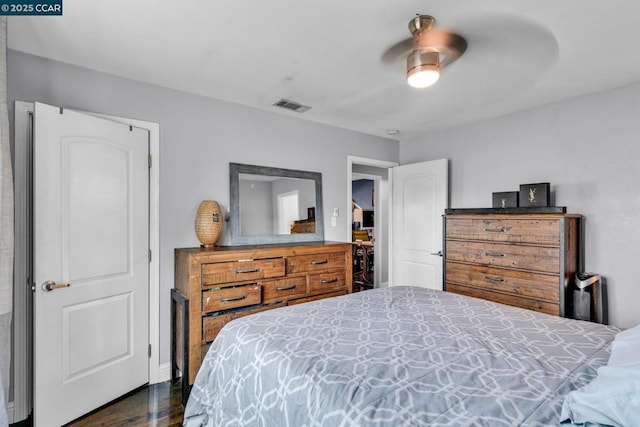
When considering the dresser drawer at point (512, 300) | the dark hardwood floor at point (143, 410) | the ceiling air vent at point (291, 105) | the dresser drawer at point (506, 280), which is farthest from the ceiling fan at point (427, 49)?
the dark hardwood floor at point (143, 410)

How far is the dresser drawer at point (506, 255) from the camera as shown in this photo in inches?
103

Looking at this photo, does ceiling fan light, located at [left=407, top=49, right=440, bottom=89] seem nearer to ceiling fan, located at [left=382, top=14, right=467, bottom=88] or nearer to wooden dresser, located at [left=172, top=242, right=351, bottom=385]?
ceiling fan, located at [left=382, top=14, right=467, bottom=88]

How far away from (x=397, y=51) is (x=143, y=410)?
2.97m

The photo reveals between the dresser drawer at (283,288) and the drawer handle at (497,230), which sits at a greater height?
the drawer handle at (497,230)

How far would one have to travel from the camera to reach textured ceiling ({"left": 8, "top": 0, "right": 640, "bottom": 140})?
1664mm

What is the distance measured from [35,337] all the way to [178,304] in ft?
2.78

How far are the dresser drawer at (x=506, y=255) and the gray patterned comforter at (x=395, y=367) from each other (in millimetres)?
1007

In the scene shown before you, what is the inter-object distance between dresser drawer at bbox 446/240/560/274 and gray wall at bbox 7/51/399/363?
4.63 ft

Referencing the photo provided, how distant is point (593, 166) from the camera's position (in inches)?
110

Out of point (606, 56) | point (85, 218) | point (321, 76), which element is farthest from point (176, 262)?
point (606, 56)

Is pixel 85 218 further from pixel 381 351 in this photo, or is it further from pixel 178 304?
pixel 381 351

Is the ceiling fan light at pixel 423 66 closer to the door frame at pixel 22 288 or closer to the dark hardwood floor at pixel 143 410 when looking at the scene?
→ the door frame at pixel 22 288

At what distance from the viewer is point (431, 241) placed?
3895 mm

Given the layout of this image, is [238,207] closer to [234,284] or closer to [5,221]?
[234,284]
